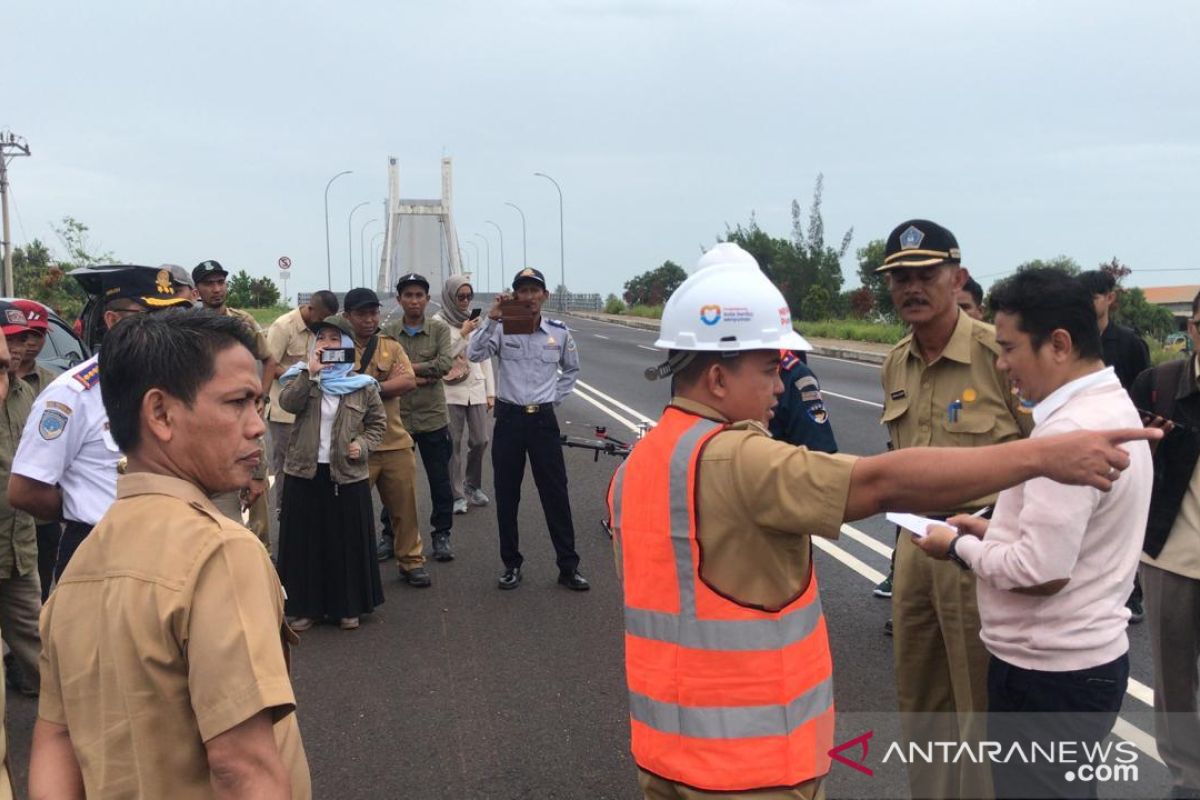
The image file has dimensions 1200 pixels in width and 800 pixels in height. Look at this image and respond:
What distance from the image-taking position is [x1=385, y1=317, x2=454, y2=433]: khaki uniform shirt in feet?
24.4

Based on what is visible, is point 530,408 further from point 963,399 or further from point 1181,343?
point 1181,343

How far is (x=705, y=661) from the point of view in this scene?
2.05m

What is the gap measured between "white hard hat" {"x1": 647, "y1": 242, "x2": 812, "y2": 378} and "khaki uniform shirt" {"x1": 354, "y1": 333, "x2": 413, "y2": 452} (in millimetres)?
4763

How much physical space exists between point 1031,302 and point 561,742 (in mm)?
2726

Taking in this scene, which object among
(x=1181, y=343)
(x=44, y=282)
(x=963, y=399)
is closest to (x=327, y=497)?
(x=963, y=399)

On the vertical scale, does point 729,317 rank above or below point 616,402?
above

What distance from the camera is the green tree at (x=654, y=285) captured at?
6569 centimetres

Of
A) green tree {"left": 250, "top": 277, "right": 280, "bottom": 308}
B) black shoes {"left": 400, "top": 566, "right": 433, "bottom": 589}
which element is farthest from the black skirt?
green tree {"left": 250, "top": 277, "right": 280, "bottom": 308}

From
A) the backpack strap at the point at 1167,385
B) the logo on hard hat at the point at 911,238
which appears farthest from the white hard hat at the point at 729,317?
the backpack strap at the point at 1167,385

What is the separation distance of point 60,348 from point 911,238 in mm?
7326

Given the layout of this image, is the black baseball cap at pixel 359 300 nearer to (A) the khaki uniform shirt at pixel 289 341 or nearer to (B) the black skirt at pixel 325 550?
(A) the khaki uniform shirt at pixel 289 341

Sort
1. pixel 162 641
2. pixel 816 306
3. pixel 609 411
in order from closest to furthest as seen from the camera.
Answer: pixel 162 641
pixel 609 411
pixel 816 306

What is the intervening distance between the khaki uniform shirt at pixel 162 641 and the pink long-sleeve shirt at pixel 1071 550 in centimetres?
173

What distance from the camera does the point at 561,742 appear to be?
14.0ft
